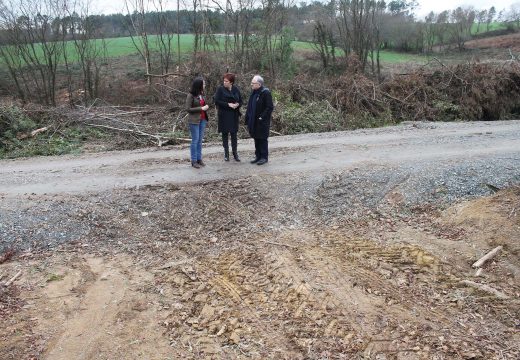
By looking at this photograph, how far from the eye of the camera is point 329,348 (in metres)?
4.66

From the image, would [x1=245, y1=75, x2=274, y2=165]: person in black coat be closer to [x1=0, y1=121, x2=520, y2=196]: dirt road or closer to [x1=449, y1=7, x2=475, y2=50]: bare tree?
[x1=0, y1=121, x2=520, y2=196]: dirt road

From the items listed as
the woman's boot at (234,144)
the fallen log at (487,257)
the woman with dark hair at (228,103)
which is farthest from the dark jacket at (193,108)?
the fallen log at (487,257)

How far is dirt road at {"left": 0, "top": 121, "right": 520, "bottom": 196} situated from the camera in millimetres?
8445

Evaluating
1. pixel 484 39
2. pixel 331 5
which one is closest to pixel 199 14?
pixel 331 5

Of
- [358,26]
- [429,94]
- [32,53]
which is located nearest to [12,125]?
[32,53]

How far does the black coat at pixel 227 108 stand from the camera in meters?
8.48

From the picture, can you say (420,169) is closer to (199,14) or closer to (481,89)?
(481,89)

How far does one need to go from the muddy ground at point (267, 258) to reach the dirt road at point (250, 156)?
8cm

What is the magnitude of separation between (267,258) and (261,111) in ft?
10.8

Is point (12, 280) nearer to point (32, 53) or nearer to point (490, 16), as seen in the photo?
point (32, 53)

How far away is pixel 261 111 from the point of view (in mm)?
8492

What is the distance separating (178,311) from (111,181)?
3.90 meters

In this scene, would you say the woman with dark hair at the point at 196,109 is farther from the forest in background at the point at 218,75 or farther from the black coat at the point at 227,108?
the forest in background at the point at 218,75

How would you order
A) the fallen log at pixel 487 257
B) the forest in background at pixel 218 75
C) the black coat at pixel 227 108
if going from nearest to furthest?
the fallen log at pixel 487 257 < the black coat at pixel 227 108 < the forest in background at pixel 218 75
